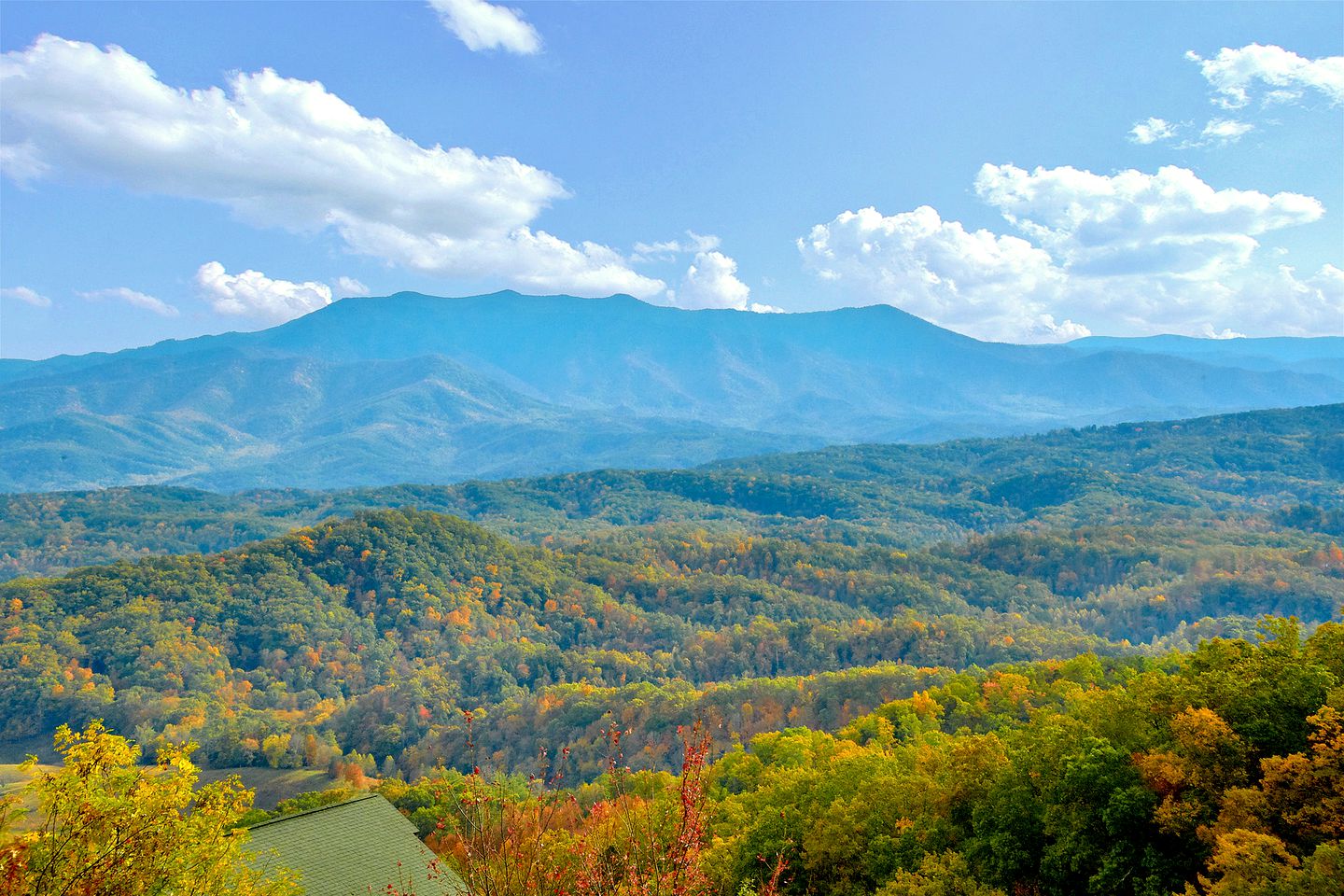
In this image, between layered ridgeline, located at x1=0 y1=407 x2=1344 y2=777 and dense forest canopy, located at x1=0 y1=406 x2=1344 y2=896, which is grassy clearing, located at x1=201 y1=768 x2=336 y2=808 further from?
layered ridgeline, located at x1=0 y1=407 x2=1344 y2=777

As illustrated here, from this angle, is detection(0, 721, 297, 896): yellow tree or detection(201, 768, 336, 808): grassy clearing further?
detection(201, 768, 336, 808): grassy clearing

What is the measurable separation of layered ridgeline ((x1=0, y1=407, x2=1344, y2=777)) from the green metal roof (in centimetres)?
4150

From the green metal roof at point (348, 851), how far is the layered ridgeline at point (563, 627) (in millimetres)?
41504

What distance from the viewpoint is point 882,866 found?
24484mm

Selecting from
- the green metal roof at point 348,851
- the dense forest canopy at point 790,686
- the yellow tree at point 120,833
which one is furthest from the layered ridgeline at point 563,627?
the yellow tree at point 120,833

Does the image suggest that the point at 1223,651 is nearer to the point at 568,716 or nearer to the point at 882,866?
the point at 882,866

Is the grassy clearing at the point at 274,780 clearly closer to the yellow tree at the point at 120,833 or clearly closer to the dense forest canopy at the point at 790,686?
the dense forest canopy at the point at 790,686

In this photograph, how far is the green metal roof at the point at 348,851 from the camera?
25438 millimetres

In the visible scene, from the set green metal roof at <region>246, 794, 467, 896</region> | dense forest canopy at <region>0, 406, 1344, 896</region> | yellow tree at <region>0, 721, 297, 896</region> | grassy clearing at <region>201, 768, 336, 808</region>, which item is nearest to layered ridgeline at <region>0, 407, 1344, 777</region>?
dense forest canopy at <region>0, 406, 1344, 896</region>

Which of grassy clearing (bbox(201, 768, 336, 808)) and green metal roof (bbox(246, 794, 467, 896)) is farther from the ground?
green metal roof (bbox(246, 794, 467, 896))

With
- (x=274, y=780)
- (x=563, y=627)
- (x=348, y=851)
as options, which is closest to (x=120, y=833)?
(x=348, y=851)

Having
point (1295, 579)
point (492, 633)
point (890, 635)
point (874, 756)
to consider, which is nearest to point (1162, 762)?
point (874, 756)

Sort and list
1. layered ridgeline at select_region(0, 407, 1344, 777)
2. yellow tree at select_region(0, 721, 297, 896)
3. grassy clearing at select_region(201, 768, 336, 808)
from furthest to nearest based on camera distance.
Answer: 1. layered ridgeline at select_region(0, 407, 1344, 777)
2. grassy clearing at select_region(201, 768, 336, 808)
3. yellow tree at select_region(0, 721, 297, 896)

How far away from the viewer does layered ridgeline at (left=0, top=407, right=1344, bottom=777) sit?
8481cm
